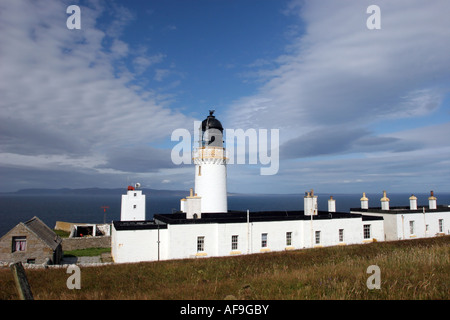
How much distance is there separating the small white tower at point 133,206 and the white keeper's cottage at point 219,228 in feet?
50.1

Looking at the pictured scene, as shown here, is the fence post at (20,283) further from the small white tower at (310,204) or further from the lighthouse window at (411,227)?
the lighthouse window at (411,227)

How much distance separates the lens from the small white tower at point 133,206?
44.4 m

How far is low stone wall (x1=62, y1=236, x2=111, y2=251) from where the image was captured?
36872 mm

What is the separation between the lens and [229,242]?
24.7 metres

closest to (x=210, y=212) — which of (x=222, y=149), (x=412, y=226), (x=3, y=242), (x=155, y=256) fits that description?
(x=222, y=149)

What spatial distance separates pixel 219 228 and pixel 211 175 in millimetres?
9580

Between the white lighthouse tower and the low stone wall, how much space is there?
15.2 m

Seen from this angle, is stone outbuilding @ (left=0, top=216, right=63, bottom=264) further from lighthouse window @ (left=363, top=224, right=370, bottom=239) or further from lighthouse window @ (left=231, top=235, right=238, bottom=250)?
lighthouse window @ (left=363, top=224, right=370, bottom=239)

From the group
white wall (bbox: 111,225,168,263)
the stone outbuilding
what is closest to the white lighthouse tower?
white wall (bbox: 111,225,168,263)

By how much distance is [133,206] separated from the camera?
44906mm

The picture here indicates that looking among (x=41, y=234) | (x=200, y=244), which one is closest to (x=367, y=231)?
(x=200, y=244)

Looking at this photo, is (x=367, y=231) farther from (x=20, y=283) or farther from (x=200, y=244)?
(x=20, y=283)

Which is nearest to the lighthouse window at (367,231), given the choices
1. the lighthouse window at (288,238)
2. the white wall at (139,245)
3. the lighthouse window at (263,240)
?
the lighthouse window at (288,238)
